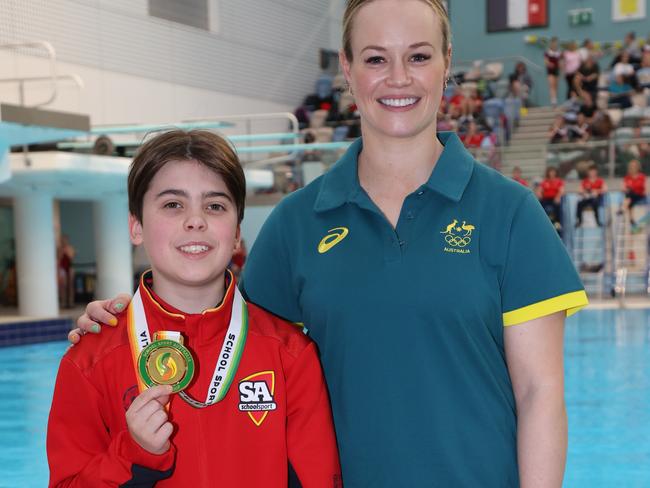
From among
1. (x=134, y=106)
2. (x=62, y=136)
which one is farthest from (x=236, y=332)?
(x=134, y=106)

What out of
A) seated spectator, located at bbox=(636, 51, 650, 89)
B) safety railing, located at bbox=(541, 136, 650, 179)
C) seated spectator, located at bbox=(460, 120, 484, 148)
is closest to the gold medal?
safety railing, located at bbox=(541, 136, 650, 179)

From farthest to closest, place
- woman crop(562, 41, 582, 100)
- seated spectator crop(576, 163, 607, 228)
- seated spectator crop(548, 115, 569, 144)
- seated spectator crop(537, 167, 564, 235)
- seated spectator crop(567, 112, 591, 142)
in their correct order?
woman crop(562, 41, 582, 100) → seated spectator crop(548, 115, 569, 144) → seated spectator crop(567, 112, 591, 142) → seated spectator crop(537, 167, 564, 235) → seated spectator crop(576, 163, 607, 228)

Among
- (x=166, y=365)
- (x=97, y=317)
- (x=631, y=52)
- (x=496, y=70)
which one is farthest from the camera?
(x=496, y=70)

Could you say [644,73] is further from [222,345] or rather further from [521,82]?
[222,345]

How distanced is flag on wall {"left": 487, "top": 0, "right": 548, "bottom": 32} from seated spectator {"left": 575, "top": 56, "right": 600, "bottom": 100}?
468 centimetres

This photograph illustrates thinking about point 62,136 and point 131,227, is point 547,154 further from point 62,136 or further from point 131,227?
point 131,227

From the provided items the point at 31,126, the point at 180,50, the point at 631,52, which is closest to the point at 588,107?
the point at 631,52

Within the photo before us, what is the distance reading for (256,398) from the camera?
6.29 feet

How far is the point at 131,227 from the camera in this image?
81.7 inches

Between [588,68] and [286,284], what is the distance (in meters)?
20.3

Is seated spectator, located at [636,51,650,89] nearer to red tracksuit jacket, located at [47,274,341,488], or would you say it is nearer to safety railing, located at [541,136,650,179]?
safety railing, located at [541,136,650,179]

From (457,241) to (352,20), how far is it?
0.53 metres

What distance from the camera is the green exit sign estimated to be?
24.7 m

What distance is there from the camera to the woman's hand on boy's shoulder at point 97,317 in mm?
1938
